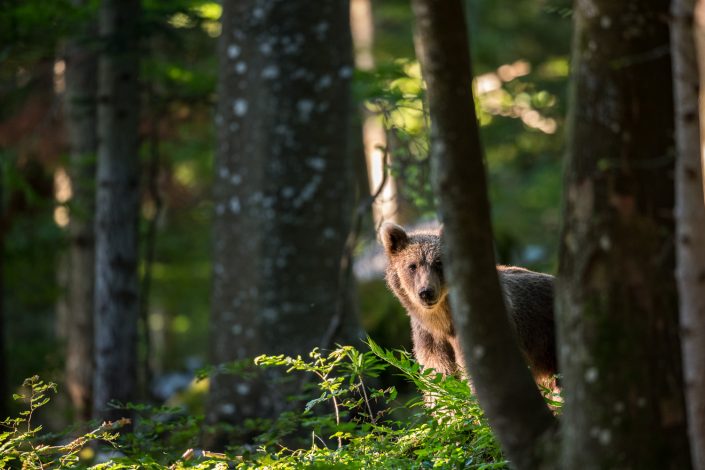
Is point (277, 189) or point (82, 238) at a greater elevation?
point (277, 189)

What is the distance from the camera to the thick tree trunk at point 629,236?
3.30m

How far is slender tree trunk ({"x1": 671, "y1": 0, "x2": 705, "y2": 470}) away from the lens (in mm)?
3084

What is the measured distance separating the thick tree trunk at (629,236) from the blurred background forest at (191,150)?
3969 mm

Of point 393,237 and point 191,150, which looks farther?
point 191,150

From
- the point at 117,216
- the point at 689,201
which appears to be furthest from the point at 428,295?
the point at 117,216

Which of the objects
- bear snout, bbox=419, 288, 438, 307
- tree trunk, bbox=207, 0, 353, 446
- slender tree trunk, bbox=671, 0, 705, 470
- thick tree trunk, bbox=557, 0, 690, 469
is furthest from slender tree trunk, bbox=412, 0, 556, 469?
tree trunk, bbox=207, 0, 353, 446

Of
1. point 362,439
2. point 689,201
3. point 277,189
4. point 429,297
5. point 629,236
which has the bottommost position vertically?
point 362,439

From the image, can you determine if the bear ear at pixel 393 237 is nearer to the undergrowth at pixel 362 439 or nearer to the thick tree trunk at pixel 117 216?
the undergrowth at pixel 362 439

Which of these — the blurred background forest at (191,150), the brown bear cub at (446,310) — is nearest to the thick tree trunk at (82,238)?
the blurred background forest at (191,150)

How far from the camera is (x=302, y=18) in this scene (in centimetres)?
829

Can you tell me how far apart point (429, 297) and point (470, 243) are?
312cm

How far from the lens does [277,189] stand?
817 cm

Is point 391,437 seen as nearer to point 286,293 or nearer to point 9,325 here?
point 286,293

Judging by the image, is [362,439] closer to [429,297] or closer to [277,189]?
[429,297]
